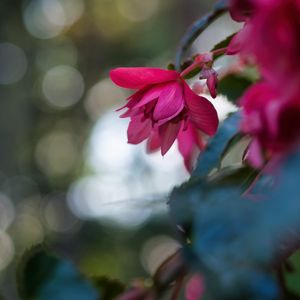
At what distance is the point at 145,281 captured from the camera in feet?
1.10

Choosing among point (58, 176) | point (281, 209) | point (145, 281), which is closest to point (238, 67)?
point (145, 281)

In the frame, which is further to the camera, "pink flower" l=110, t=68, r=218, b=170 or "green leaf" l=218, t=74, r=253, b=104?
"green leaf" l=218, t=74, r=253, b=104

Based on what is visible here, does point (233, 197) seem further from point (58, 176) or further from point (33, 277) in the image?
point (58, 176)

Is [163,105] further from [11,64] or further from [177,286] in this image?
[11,64]

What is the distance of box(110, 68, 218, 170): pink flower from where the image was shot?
37cm

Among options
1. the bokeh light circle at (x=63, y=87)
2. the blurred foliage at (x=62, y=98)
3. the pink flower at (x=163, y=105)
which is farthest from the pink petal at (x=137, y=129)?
the bokeh light circle at (x=63, y=87)

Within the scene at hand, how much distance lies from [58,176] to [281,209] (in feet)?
17.1

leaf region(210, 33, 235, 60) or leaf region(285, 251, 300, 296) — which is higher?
leaf region(210, 33, 235, 60)

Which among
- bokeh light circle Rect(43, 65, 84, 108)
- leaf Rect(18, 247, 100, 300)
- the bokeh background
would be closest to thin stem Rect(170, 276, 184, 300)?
leaf Rect(18, 247, 100, 300)

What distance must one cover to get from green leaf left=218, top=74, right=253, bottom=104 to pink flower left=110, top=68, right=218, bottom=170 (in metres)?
0.13

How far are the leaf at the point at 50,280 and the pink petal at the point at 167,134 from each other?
0.09m

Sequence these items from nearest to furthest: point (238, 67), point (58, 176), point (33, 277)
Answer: point (33, 277)
point (238, 67)
point (58, 176)

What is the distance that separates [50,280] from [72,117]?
5472mm

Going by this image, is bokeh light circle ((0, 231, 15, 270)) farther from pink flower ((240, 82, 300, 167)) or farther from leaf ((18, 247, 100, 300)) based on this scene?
pink flower ((240, 82, 300, 167))
